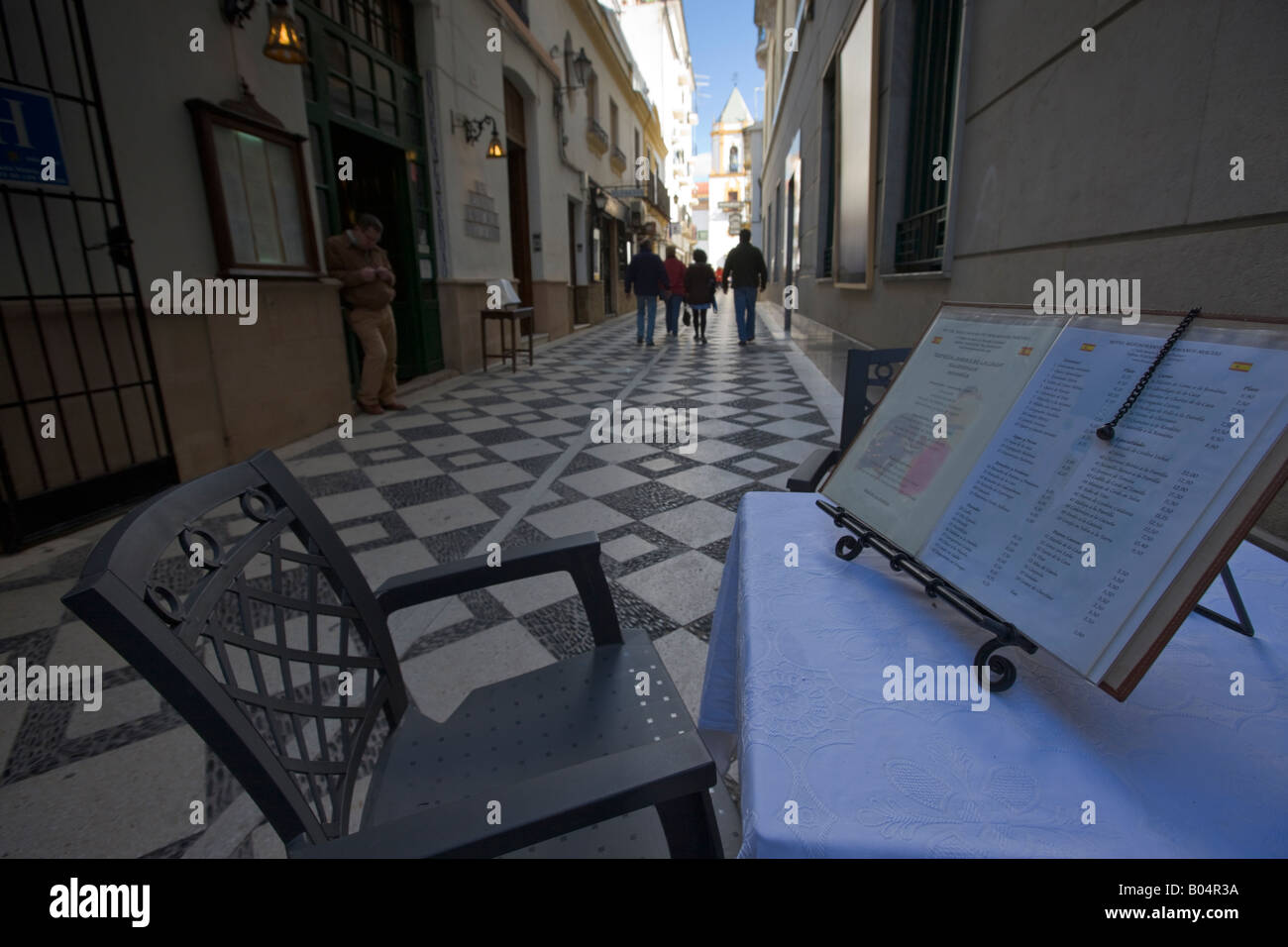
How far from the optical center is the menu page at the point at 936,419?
909mm

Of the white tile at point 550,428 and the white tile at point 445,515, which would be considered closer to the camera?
the white tile at point 445,515

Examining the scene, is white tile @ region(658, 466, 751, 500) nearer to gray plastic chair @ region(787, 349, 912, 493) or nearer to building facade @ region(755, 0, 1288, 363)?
building facade @ region(755, 0, 1288, 363)

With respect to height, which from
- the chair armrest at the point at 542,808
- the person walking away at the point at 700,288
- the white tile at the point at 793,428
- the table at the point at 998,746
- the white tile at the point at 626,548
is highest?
the person walking away at the point at 700,288

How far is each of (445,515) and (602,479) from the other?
96 cm

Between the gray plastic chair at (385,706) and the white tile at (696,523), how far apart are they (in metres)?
1.52

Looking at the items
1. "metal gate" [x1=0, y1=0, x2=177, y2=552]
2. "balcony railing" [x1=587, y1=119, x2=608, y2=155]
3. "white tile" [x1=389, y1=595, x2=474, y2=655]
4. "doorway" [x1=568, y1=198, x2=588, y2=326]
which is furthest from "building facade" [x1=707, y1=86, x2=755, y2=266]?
"white tile" [x1=389, y1=595, x2=474, y2=655]

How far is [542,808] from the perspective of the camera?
638mm

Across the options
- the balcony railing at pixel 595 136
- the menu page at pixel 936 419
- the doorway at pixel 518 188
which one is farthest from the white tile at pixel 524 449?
the balcony railing at pixel 595 136

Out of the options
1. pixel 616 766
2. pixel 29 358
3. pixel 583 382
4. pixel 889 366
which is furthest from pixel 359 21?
pixel 616 766

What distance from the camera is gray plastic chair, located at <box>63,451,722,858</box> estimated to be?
61 centimetres

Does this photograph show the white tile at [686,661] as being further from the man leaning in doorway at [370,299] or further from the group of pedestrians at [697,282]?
the group of pedestrians at [697,282]

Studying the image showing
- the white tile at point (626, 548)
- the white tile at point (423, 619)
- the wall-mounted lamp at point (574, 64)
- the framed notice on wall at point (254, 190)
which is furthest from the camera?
the wall-mounted lamp at point (574, 64)
